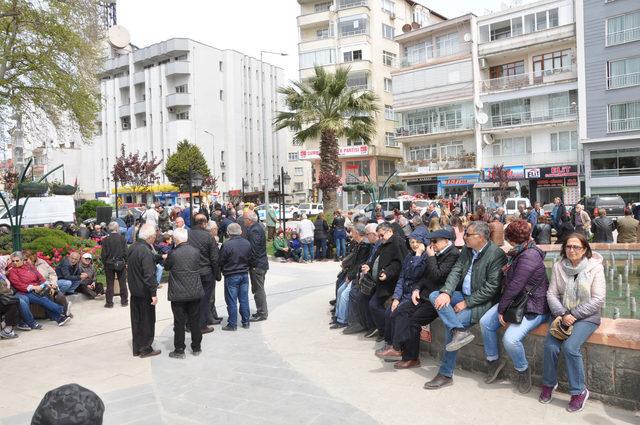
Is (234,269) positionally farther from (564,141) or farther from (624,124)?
(564,141)

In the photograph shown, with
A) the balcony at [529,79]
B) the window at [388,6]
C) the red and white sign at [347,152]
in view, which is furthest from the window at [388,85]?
the balcony at [529,79]

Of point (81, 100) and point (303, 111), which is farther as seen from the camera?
point (303, 111)

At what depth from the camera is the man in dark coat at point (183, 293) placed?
22.9 ft

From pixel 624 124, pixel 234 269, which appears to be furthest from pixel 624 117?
pixel 234 269

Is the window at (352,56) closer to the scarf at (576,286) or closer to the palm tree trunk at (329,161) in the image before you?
the palm tree trunk at (329,161)

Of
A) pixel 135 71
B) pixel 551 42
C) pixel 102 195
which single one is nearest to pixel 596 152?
pixel 551 42

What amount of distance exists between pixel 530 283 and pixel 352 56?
154 feet

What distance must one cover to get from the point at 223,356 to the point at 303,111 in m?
21.8

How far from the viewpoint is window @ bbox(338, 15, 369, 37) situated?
4894cm

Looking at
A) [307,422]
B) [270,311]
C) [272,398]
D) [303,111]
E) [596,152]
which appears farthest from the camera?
[596,152]

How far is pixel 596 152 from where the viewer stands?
120ft

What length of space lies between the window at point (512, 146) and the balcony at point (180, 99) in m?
33.4

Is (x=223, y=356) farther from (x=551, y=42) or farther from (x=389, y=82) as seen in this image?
(x=389, y=82)

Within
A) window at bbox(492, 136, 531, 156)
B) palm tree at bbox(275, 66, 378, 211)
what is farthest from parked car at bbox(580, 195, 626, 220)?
window at bbox(492, 136, 531, 156)
